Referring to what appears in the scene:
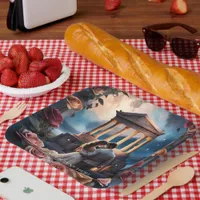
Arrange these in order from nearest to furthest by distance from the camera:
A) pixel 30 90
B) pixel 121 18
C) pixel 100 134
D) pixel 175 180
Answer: pixel 175 180
pixel 100 134
pixel 30 90
pixel 121 18

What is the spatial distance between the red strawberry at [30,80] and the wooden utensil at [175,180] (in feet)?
1.45

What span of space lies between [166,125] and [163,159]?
11cm

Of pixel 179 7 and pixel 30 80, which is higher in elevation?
pixel 30 80

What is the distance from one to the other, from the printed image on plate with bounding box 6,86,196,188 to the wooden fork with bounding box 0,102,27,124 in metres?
0.06

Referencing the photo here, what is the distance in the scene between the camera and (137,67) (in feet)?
5.31

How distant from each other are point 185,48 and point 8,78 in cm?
50

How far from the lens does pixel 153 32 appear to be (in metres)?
1.81

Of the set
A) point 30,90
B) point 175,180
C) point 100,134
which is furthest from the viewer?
point 30,90

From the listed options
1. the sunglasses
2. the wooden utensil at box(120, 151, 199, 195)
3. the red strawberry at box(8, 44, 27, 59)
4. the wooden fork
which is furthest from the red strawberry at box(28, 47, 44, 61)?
the wooden utensil at box(120, 151, 199, 195)

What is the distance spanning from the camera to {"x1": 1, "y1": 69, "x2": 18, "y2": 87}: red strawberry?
5.02 ft

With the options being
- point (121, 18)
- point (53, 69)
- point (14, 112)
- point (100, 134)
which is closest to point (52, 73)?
point (53, 69)

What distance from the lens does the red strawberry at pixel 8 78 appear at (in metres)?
1.53

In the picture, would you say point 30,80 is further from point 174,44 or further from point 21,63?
point 174,44

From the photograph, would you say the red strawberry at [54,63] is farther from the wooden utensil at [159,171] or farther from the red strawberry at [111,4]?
the red strawberry at [111,4]
